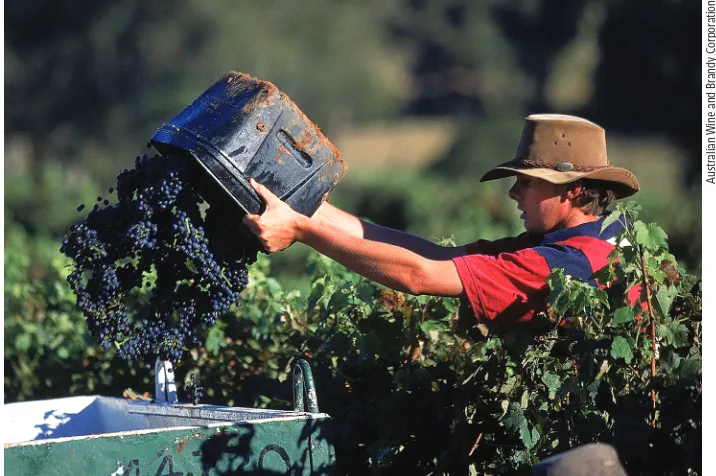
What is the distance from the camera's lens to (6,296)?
6887 mm

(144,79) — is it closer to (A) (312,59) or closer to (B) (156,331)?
(A) (312,59)

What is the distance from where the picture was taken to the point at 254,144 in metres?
3.58

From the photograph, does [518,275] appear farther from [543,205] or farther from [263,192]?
[263,192]

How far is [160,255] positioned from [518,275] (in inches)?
46.1

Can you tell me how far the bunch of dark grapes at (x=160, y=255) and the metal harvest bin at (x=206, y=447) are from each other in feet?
1.06

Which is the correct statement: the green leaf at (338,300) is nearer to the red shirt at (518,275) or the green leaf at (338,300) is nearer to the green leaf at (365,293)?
the green leaf at (365,293)

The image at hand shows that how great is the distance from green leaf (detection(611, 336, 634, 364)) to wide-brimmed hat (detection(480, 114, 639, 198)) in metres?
0.82

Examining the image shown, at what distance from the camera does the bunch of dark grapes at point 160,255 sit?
3562 mm

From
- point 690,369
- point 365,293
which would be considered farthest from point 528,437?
point 365,293

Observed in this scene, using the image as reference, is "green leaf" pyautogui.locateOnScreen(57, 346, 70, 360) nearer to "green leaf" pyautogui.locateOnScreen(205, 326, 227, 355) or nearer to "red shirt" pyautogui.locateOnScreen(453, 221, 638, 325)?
"green leaf" pyautogui.locateOnScreen(205, 326, 227, 355)

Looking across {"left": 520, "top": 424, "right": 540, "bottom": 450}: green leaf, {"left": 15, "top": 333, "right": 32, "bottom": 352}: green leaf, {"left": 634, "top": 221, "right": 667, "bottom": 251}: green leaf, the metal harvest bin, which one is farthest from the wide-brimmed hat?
{"left": 15, "top": 333, "right": 32, "bottom": 352}: green leaf

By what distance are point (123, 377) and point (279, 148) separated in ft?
7.25

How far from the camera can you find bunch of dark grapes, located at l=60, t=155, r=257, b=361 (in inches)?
140
